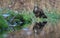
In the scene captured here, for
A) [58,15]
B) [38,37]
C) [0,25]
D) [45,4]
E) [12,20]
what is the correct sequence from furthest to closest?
[45,4] → [58,15] → [12,20] → [0,25] → [38,37]

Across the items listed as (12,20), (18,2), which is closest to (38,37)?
(12,20)

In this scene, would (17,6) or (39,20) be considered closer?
(39,20)

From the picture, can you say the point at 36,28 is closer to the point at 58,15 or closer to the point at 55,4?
the point at 58,15

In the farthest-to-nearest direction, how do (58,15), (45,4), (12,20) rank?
(45,4) < (58,15) < (12,20)

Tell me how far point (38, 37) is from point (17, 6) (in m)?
4.46

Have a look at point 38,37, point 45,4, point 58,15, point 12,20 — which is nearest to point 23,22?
point 12,20

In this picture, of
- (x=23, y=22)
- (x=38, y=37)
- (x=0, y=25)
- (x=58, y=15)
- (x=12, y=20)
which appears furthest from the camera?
(x=58, y=15)

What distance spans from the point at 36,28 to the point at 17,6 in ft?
11.2

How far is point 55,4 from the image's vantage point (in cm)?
822

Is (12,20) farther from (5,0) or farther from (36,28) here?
(5,0)

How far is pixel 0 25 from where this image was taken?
16.5ft

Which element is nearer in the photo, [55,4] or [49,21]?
[49,21]

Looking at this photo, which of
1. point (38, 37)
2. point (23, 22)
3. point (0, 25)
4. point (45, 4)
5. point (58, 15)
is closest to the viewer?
point (38, 37)

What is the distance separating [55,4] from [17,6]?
5.05ft
